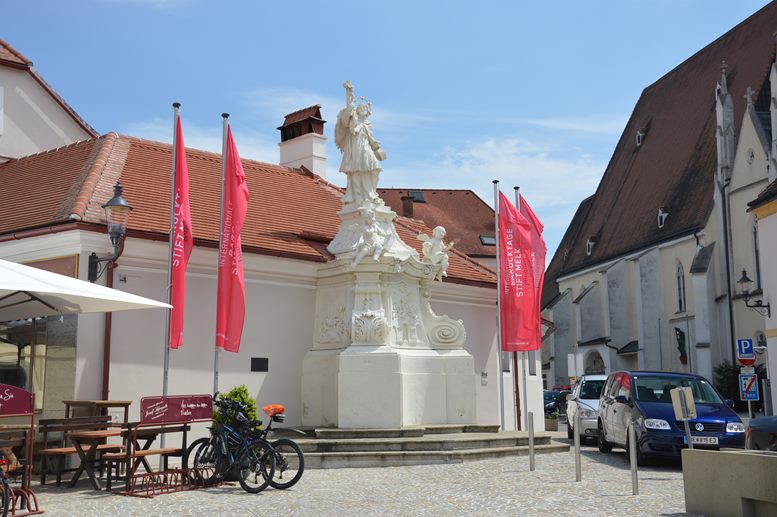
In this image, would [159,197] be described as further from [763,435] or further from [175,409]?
[763,435]

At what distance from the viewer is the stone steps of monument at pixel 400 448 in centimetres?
1541

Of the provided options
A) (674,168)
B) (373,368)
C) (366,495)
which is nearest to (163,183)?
(373,368)

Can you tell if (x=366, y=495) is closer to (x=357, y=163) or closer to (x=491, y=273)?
(x=357, y=163)

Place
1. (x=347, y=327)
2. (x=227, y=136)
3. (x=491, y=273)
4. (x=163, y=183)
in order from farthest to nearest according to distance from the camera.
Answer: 1. (x=491, y=273)
2. (x=163, y=183)
3. (x=347, y=327)
4. (x=227, y=136)

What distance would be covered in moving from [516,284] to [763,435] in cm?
931

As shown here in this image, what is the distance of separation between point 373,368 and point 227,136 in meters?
5.00

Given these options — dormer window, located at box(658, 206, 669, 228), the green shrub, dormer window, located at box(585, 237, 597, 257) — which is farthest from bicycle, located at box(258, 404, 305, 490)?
dormer window, located at box(585, 237, 597, 257)

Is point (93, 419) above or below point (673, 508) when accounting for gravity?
above

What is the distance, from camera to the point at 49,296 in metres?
12.8

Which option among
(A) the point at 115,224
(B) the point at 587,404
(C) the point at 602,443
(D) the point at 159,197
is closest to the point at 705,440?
(C) the point at 602,443

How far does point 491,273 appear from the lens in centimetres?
2397

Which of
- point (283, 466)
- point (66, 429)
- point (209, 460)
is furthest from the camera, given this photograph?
point (209, 460)

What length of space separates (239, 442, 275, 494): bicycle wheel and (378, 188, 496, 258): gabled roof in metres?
41.1

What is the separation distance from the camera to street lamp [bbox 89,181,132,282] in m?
14.5
